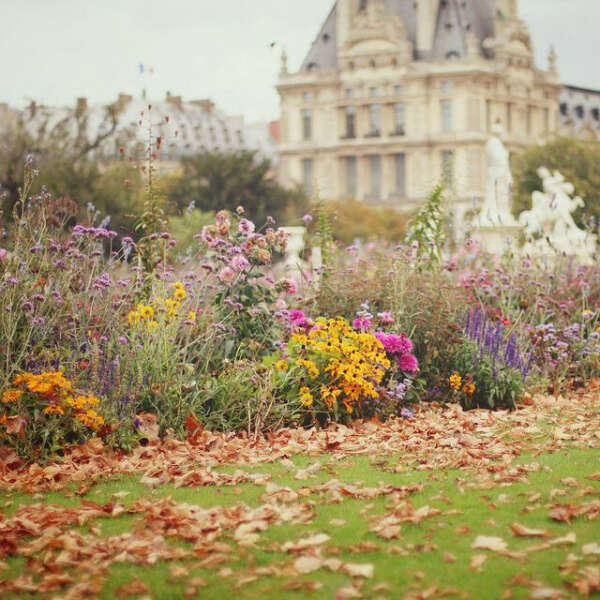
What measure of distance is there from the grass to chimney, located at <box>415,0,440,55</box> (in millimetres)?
91966

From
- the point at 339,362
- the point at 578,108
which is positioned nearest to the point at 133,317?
the point at 339,362

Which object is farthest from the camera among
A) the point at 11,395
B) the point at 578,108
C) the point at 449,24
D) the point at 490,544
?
the point at 578,108

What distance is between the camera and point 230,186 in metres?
65.2

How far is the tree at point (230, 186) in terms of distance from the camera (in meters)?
65.2

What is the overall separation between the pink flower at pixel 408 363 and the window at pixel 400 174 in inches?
3490

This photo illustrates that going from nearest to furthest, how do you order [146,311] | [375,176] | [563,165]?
[146,311] < [563,165] < [375,176]

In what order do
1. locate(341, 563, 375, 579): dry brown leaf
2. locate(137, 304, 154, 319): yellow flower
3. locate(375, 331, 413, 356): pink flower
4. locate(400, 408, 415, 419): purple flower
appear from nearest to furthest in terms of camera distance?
locate(341, 563, 375, 579): dry brown leaf, locate(137, 304, 154, 319): yellow flower, locate(400, 408, 415, 419): purple flower, locate(375, 331, 413, 356): pink flower

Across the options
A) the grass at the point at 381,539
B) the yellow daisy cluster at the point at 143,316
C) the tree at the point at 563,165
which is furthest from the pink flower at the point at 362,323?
the tree at the point at 563,165

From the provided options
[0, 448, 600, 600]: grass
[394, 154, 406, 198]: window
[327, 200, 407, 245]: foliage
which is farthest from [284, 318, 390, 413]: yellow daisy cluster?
[394, 154, 406, 198]: window

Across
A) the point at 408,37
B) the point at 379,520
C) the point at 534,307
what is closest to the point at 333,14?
the point at 408,37

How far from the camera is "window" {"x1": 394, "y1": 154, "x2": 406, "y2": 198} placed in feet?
324

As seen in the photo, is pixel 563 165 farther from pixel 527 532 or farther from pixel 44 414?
pixel 527 532

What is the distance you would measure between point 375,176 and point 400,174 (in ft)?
7.74

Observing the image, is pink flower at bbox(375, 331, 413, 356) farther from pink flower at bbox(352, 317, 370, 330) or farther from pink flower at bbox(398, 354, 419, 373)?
pink flower at bbox(352, 317, 370, 330)
